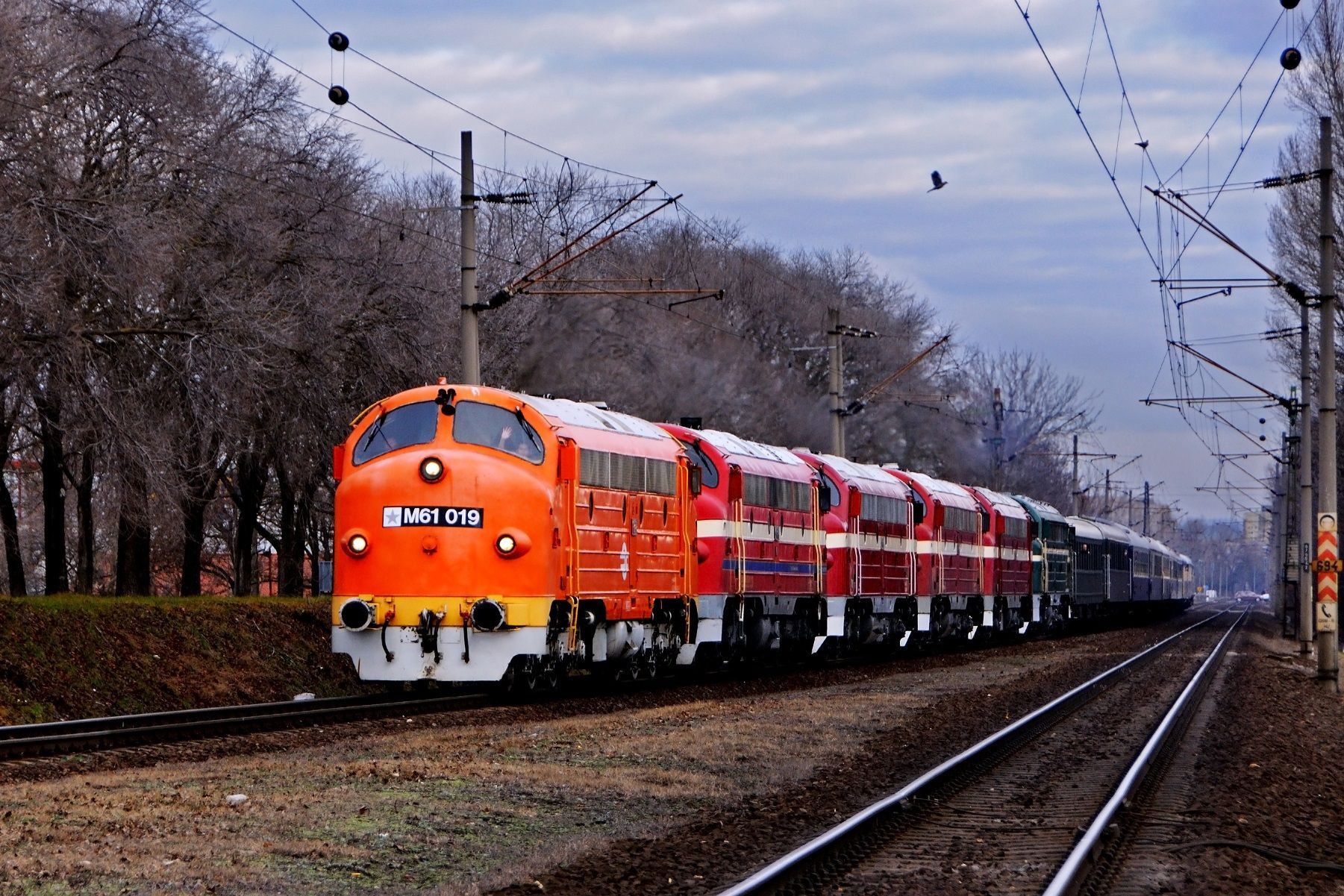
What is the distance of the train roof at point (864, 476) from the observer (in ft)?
114

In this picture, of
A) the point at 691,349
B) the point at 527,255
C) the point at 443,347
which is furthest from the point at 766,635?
the point at 691,349

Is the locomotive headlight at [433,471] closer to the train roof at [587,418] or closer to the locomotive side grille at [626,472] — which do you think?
the train roof at [587,418]

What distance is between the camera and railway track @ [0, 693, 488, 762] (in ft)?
53.1

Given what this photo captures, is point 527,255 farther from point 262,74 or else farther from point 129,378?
point 129,378

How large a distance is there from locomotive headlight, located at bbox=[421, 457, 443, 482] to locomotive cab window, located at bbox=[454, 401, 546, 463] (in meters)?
0.51

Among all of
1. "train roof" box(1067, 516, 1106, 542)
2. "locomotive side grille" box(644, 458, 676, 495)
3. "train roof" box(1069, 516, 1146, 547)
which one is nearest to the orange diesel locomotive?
"locomotive side grille" box(644, 458, 676, 495)

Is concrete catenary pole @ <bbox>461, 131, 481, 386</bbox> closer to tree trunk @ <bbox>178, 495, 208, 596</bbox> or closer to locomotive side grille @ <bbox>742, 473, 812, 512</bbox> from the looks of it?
locomotive side grille @ <bbox>742, 473, 812, 512</bbox>

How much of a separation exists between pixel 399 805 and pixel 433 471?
327 inches

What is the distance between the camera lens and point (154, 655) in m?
24.1

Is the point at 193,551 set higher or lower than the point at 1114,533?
lower

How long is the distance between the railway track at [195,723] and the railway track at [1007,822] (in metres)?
7.39

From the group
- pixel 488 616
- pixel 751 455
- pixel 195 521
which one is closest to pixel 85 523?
pixel 195 521

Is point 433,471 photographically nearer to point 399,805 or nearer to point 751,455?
point 399,805

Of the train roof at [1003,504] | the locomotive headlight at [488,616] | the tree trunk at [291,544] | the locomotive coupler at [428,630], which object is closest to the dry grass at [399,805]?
the locomotive coupler at [428,630]
